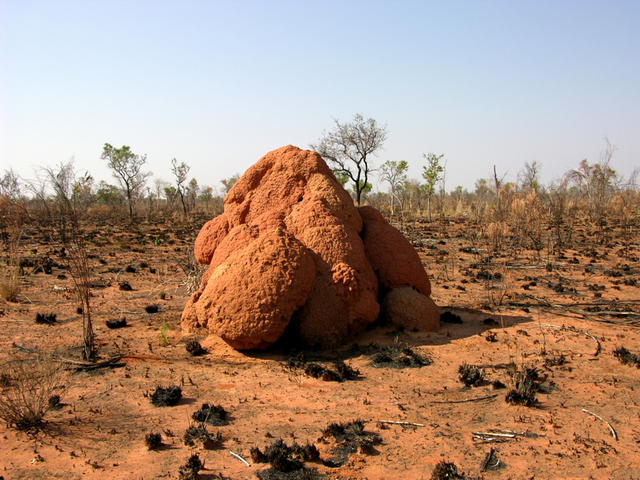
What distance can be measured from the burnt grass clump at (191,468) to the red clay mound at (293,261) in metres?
2.01

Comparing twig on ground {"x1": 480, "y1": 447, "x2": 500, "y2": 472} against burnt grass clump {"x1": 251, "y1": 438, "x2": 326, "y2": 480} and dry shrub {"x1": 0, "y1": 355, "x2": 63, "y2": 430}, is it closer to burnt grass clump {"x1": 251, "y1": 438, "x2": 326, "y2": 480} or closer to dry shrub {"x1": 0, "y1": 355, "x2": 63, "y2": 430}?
burnt grass clump {"x1": 251, "y1": 438, "x2": 326, "y2": 480}

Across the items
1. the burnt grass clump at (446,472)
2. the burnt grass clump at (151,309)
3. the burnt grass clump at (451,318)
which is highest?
the burnt grass clump at (151,309)

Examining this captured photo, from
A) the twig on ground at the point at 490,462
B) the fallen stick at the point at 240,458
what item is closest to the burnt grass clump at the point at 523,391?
the twig on ground at the point at 490,462

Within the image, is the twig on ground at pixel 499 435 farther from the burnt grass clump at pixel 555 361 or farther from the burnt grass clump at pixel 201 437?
the burnt grass clump at pixel 201 437

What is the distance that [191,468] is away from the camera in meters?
2.96

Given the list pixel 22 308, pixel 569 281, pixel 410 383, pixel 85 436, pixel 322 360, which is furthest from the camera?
pixel 569 281

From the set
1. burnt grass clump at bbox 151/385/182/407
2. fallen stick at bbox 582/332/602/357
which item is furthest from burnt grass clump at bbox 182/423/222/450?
fallen stick at bbox 582/332/602/357

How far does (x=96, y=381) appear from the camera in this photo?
4641 mm

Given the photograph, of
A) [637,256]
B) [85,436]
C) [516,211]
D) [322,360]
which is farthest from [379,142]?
[85,436]

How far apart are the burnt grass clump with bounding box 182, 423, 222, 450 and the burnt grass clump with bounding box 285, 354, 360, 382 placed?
55.2 inches

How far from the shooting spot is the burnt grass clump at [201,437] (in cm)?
333

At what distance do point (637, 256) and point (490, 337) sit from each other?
10.6m

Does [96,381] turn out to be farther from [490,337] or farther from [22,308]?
[490,337]

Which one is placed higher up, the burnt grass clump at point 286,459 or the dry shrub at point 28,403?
the dry shrub at point 28,403
